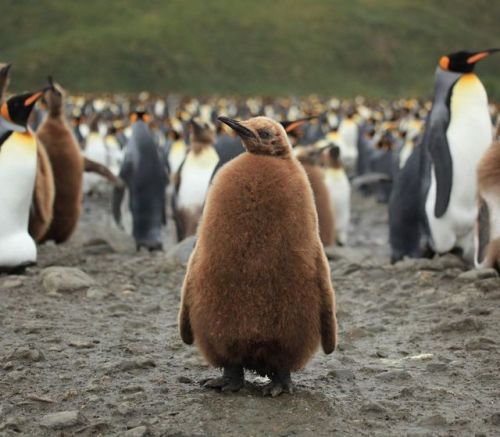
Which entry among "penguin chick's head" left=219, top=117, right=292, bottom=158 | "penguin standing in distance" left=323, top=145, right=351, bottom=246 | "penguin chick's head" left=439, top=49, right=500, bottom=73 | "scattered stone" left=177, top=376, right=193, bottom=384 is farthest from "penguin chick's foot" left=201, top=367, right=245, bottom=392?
"penguin standing in distance" left=323, top=145, right=351, bottom=246

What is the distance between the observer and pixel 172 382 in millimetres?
3902

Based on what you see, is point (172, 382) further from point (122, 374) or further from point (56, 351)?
point (56, 351)

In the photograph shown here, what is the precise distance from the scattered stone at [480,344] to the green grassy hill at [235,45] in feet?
135

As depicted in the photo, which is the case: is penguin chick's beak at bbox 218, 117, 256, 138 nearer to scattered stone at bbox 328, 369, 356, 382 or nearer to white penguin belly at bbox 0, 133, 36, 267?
scattered stone at bbox 328, 369, 356, 382

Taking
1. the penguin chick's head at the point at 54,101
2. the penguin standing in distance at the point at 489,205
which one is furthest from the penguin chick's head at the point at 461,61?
the penguin chick's head at the point at 54,101

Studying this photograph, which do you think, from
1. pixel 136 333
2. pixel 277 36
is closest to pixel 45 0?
pixel 277 36

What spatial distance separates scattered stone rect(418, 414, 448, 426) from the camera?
3402 mm

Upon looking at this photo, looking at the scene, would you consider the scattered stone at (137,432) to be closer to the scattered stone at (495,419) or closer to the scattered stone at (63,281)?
the scattered stone at (495,419)

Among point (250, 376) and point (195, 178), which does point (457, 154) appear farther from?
point (250, 376)

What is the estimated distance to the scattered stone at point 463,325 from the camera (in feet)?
15.7

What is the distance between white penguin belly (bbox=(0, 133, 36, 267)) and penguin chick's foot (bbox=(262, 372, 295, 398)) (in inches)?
133

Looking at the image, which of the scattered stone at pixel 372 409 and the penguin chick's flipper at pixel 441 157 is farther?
the penguin chick's flipper at pixel 441 157

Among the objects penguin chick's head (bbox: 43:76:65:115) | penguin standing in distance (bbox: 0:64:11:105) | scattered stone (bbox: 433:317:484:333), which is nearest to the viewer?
scattered stone (bbox: 433:317:484:333)

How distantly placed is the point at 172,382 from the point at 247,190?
39.9 inches
